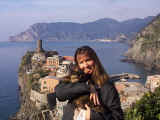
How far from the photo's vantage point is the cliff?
258ft

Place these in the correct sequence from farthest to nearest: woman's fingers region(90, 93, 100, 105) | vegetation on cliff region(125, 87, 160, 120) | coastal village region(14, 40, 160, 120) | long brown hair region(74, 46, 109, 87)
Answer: coastal village region(14, 40, 160, 120), vegetation on cliff region(125, 87, 160, 120), long brown hair region(74, 46, 109, 87), woman's fingers region(90, 93, 100, 105)

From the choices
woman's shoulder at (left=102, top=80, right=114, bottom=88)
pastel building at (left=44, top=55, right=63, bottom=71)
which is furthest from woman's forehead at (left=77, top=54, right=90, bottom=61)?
pastel building at (left=44, top=55, right=63, bottom=71)

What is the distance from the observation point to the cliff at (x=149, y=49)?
7870 cm

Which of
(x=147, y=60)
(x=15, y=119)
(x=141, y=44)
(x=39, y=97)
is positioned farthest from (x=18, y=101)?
(x=141, y=44)

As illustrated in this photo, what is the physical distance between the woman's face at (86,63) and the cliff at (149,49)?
72041 mm

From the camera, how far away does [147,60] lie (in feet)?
273

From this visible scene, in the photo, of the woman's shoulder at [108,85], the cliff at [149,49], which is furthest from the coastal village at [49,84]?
the cliff at [149,49]

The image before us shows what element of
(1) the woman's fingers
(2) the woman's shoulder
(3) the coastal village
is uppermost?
(2) the woman's shoulder

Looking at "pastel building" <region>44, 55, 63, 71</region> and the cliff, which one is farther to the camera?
the cliff

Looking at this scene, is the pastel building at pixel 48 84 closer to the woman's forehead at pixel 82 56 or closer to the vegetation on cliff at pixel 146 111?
the vegetation on cliff at pixel 146 111

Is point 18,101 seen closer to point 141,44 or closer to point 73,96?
point 73,96

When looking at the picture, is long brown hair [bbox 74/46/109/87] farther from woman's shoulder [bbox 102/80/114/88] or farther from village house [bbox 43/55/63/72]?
village house [bbox 43/55/63/72]

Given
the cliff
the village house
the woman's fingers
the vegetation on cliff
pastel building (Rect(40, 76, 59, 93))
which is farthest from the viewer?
the cliff

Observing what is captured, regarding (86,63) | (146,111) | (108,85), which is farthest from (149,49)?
(108,85)
